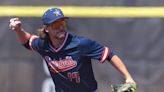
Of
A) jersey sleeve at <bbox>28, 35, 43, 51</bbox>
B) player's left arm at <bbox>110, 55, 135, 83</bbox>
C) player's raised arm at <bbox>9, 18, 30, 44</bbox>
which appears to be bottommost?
player's left arm at <bbox>110, 55, 135, 83</bbox>

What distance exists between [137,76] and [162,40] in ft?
1.51

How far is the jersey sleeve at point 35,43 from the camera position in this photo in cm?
497

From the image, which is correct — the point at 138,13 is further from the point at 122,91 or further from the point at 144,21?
the point at 122,91

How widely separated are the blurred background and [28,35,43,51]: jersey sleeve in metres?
1.61

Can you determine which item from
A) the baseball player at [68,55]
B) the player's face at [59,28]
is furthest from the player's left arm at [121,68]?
the player's face at [59,28]

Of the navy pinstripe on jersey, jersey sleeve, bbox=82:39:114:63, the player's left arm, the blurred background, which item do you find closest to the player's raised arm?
the navy pinstripe on jersey

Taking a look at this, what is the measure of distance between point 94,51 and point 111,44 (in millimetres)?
1966

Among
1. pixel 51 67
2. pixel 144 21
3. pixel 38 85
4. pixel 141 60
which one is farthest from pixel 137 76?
pixel 51 67

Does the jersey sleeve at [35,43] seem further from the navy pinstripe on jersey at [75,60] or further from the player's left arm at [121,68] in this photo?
the player's left arm at [121,68]

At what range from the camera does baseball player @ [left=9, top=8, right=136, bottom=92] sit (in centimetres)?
467

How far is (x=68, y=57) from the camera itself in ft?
15.7

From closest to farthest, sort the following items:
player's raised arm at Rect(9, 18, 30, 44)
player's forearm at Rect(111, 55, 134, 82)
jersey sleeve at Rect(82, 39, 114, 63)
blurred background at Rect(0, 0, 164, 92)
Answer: player's forearm at Rect(111, 55, 134, 82) → jersey sleeve at Rect(82, 39, 114, 63) → player's raised arm at Rect(9, 18, 30, 44) → blurred background at Rect(0, 0, 164, 92)

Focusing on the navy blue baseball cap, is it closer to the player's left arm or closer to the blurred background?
the player's left arm

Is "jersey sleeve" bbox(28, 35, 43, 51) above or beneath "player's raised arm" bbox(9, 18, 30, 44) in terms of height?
beneath
